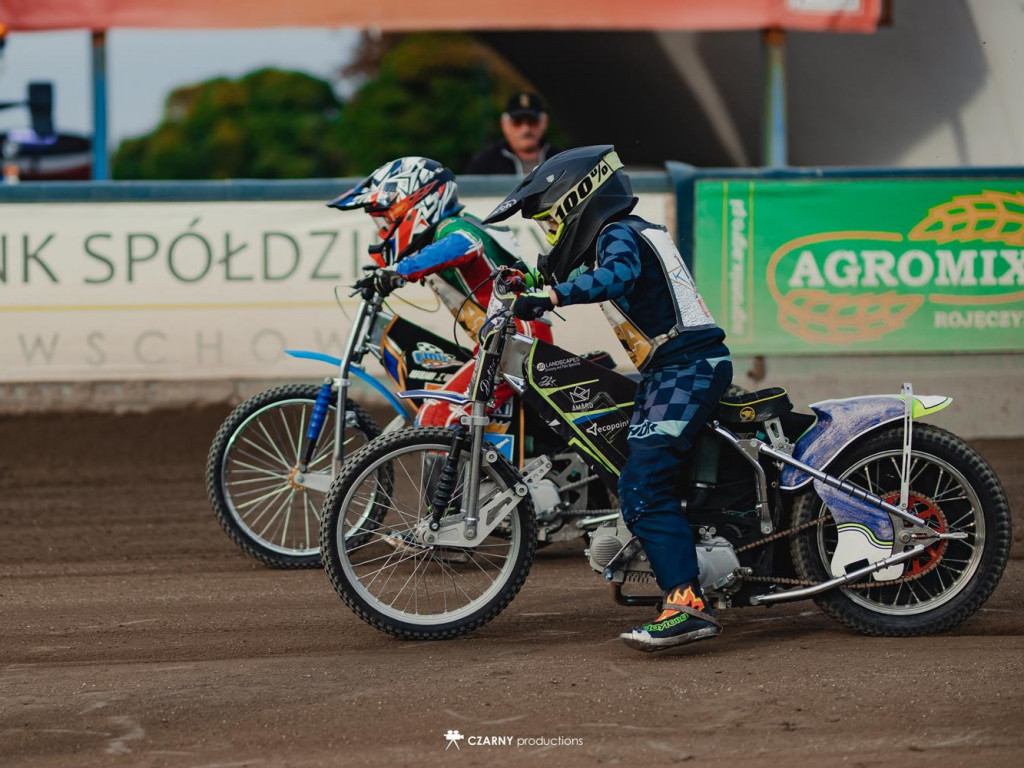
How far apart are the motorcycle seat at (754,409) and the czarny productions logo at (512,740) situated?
5.06ft

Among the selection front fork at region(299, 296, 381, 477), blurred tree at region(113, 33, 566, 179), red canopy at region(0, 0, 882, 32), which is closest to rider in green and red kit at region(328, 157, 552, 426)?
front fork at region(299, 296, 381, 477)

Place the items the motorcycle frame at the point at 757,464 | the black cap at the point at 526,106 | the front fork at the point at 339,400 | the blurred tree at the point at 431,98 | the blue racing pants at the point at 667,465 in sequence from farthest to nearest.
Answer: the blurred tree at the point at 431,98 < the black cap at the point at 526,106 < the front fork at the point at 339,400 < the motorcycle frame at the point at 757,464 < the blue racing pants at the point at 667,465

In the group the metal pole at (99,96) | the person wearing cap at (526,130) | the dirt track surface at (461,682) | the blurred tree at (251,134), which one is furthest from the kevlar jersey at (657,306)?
the blurred tree at (251,134)

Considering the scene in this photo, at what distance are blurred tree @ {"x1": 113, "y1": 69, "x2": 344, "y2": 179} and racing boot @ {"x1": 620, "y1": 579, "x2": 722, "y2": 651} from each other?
5665 centimetres

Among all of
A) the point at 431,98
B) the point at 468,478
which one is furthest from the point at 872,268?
the point at 431,98

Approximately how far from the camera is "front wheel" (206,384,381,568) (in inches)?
287

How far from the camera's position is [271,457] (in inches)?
295

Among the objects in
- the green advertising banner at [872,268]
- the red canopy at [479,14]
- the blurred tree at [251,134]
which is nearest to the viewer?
the green advertising banner at [872,268]

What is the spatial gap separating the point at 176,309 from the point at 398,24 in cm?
404

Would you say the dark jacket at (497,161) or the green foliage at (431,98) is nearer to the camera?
the dark jacket at (497,161)

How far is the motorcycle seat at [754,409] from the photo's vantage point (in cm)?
Result: 561

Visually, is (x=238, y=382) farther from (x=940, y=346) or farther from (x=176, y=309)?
(x=940, y=346)

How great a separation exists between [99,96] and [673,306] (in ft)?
31.5

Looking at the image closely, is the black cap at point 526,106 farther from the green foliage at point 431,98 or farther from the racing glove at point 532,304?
the green foliage at point 431,98
